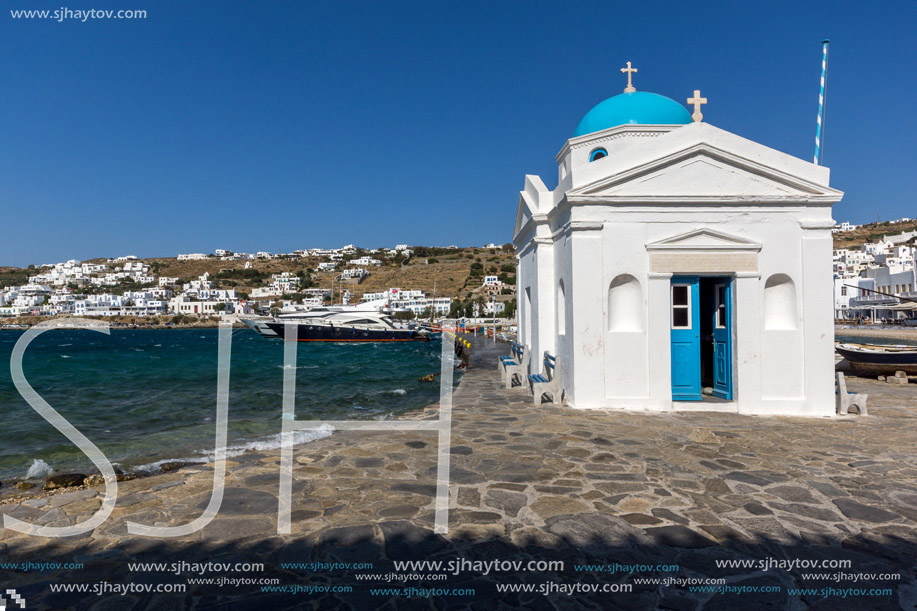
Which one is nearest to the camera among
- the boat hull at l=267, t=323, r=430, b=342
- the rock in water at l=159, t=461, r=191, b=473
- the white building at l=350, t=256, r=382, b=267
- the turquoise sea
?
the rock in water at l=159, t=461, r=191, b=473

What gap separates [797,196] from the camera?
7.61 metres

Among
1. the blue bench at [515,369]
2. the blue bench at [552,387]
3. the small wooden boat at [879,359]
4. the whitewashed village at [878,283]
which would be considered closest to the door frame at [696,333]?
the blue bench at [552,387]

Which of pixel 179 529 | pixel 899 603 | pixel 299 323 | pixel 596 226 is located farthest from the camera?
pixel 299 323

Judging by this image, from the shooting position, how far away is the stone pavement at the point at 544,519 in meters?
2.86

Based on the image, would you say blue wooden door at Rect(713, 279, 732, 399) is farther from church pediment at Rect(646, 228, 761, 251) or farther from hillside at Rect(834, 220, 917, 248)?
hillside at Rect(834, 220, 917, 248)

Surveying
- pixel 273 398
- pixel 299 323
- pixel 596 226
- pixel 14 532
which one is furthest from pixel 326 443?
pixel 299 323

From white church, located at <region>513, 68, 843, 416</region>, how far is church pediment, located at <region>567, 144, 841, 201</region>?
15mm

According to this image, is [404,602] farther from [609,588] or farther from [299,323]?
[299,323]

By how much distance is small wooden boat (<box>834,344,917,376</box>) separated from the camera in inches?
455

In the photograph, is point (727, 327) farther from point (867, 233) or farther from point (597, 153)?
point (867, 233)

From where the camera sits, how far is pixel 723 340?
8117mm

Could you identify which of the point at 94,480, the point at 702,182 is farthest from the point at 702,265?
the point at 94,480

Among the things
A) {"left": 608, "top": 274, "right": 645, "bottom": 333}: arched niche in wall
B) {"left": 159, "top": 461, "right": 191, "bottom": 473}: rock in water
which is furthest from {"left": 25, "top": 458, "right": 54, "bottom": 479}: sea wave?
{"left": 608, "top": 274, "right": 645, "bottom": 333}: arched niche in wall

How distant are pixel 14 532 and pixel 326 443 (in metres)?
2.98
